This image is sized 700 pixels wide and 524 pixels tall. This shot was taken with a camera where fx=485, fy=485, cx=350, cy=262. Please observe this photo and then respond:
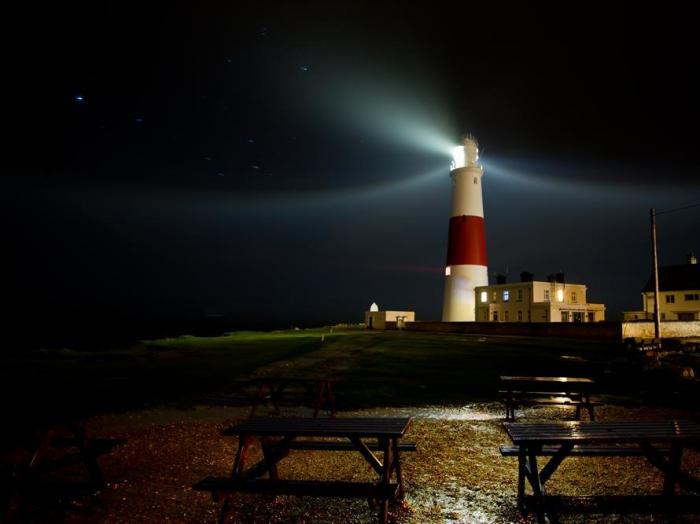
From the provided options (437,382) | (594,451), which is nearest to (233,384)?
(437,382)

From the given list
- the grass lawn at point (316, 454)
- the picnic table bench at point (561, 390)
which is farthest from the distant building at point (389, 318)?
the picnic table bench at point (561, 390)

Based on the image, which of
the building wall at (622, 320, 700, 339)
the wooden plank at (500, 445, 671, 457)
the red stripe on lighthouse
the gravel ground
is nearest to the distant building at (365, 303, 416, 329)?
the red stripe on lighthouse

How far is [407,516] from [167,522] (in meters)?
2.40

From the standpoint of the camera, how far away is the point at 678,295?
A: 163 feet

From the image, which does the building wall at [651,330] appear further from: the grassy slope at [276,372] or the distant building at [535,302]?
the distant building at [535,302]

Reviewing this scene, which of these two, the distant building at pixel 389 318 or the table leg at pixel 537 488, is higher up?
the distant building at pixel 389 318

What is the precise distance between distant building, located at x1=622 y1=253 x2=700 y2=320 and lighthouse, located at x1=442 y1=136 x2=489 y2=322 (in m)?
17.0

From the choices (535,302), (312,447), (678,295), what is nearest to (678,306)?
(678,295)

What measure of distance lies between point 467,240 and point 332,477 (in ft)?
138

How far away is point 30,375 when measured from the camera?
58.3 feet

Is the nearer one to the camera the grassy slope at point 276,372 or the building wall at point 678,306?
→ the grassy slope at point 276,372

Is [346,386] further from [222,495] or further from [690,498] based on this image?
[690,498]

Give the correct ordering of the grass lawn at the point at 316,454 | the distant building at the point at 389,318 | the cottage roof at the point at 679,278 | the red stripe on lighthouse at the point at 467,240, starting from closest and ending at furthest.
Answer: the grass lawn at the point at 316,454
the red stripe on lighthouse at the point at 467,240
the cottage roof at the point at 679,278
the distant building at the point at 389,318

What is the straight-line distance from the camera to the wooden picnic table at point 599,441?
4535 mm
